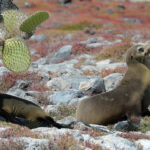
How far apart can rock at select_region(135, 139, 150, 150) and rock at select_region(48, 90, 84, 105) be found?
15.8 ft

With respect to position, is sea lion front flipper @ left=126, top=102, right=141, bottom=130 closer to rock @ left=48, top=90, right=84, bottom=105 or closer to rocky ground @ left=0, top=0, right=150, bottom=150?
rocky ground @ left=0, top=0, right=150, bottom=150

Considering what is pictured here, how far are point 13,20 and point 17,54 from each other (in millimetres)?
808

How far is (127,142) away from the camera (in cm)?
661

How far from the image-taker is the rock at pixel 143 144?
6686 millimetres

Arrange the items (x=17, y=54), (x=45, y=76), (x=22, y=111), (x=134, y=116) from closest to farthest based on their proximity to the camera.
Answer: (x=17, y=54) → (x=22, y=111) → (x=134, y=116) → (x=45, y=76)

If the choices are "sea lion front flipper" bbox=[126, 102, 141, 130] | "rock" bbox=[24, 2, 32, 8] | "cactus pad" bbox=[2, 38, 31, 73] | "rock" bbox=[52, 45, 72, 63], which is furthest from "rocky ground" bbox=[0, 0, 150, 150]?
"rock" bbox=[24, 2, 32, 8]

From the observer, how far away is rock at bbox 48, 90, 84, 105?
11.8m

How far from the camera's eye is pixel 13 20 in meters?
7.65

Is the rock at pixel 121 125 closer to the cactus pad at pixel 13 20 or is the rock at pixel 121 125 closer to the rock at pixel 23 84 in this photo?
the cactus pad at pixel 13 20

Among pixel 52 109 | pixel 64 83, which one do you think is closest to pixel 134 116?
pixel 52 109

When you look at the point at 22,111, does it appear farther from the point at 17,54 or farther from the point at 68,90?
the point at 68,90

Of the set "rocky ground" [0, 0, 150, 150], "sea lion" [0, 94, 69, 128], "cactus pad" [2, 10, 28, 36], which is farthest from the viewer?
"sea lion" [0, 94, 69, 128]

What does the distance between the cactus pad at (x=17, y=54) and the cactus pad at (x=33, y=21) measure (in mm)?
348

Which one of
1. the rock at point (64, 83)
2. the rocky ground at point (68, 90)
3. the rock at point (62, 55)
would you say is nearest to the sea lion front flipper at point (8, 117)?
the rocky ground at point (68, 90)
